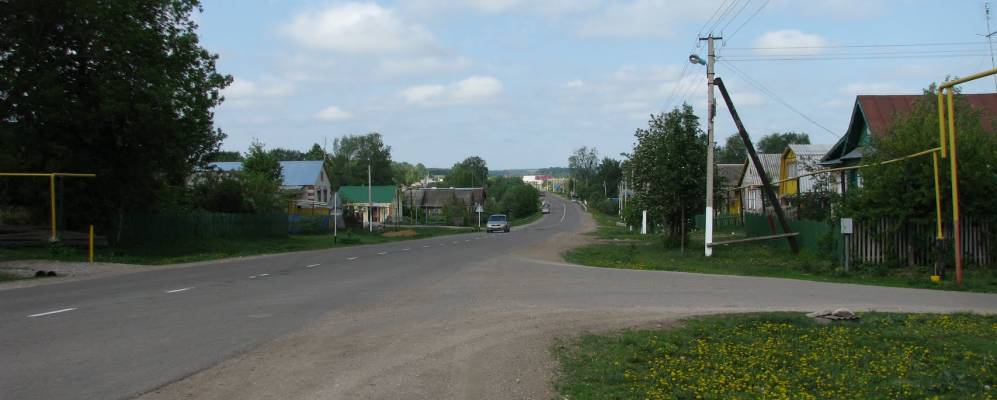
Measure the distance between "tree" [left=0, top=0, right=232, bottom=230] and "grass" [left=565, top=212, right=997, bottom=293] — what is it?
632 inches

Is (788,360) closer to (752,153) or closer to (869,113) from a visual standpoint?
(752,153)

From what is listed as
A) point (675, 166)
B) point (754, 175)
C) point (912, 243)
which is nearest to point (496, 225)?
point (754, 175)

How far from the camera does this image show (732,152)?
4695 inches

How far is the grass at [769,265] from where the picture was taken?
17.4m

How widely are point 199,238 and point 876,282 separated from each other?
2794 centimetres

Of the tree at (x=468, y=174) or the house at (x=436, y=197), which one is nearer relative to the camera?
the house at (x=436, y=197)

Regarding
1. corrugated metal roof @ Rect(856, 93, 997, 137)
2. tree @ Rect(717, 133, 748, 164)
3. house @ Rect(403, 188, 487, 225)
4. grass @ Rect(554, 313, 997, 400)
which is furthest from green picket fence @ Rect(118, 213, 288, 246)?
tree @ Rect(717, 133, 748, 164)

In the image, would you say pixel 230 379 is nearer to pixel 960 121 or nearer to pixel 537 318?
pixel 537 318

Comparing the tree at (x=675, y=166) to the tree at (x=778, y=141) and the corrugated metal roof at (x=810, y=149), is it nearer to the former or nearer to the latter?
the corrugated metal roof at (x=810, y=149)

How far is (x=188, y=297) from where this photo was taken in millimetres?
13953

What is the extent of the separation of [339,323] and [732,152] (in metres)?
116

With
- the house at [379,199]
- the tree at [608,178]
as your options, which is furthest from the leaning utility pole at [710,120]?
the tree at [608,178]

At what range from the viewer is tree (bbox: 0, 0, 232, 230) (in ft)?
83.5

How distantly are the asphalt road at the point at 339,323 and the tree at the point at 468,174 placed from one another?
14798 cm
